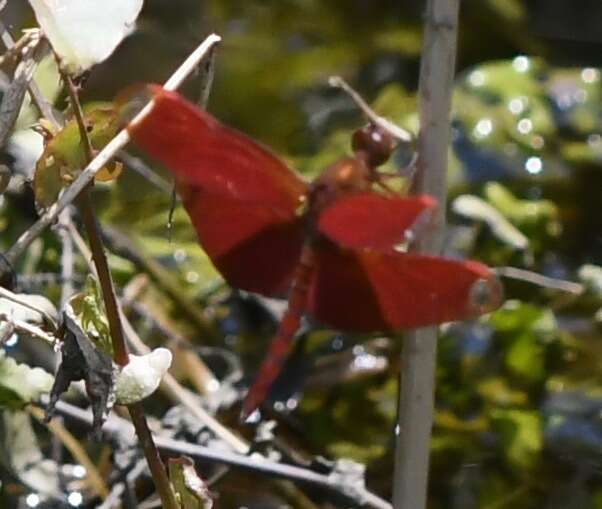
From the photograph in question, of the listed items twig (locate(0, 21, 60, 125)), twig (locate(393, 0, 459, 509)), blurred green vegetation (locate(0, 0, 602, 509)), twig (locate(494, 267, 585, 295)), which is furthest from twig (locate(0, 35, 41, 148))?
twig (locate(494, 267, 585, 295))

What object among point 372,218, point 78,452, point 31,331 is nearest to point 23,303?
point 31,331

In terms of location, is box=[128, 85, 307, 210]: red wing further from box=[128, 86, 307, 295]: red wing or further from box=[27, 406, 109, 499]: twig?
box=[27, 406, 109, 499]: twig

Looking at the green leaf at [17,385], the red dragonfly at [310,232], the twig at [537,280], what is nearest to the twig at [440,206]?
the red dragonfly at [310,232]

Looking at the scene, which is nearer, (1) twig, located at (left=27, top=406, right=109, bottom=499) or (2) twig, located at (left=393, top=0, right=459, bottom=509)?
(2) twig, located at (left=393, top=0, right=459, bottom=509)

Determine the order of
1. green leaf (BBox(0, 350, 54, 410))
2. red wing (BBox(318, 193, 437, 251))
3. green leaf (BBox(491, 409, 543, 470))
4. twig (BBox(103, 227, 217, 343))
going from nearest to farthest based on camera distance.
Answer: red wing (BBox(318, 193, 437, 251)), green leaf (BBox(0, 350, 54, 410)), green leaf (BBox(491, 409, 543, 470)), twig (BBox(103, 227, 217, 343))

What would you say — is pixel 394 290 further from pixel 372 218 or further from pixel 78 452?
pixel 78 452

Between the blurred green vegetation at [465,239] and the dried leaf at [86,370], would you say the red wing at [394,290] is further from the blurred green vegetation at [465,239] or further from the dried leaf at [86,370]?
the blurred green vegetation at [465,239]

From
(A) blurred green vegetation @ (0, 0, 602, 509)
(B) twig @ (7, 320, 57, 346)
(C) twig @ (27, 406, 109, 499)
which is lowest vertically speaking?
(A) blurred green vegetation @ (0, 0, 602, 509)

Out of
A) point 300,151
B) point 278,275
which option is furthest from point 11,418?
point 300,151

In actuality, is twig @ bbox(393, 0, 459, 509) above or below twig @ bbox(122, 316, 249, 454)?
above
